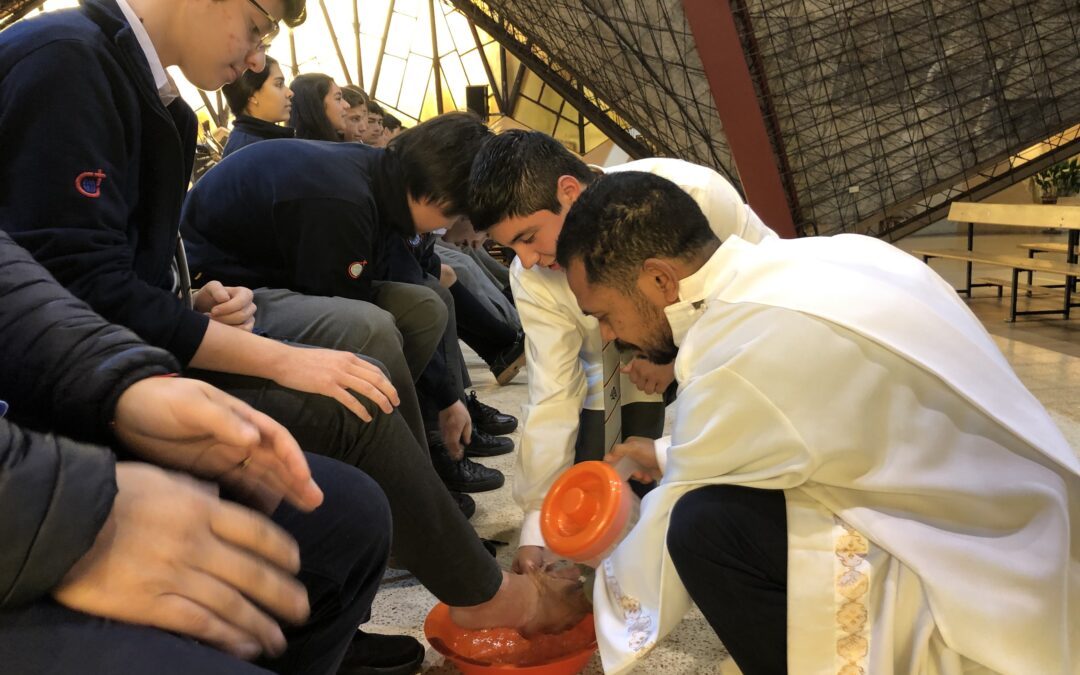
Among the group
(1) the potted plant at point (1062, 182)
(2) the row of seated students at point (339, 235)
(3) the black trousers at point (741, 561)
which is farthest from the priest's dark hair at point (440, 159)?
(1) the potted plant at point (1062, 182)

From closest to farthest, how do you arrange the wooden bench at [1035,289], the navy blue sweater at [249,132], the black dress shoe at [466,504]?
the black dress shoe at [466,504] → the navy blue sweater at [249,132] → the wooden bench at [1035,289]

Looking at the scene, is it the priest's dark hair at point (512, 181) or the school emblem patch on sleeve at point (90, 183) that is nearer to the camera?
the school emblem patch on sleeve at point (90, 183)

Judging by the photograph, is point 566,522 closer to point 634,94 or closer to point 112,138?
point 112,138

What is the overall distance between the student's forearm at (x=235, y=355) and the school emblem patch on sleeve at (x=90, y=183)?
243 millimetres

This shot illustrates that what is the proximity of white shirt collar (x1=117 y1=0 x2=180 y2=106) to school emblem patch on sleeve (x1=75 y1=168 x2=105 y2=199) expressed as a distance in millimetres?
228

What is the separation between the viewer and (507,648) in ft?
Answer: 5.12

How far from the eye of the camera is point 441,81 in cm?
1600

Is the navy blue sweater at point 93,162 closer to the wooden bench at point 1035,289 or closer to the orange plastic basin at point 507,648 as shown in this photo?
the orange plastic basin at point 507,648

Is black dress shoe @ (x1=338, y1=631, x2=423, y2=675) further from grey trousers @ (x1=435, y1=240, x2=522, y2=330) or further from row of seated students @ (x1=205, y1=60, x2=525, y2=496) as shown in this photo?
grey trousers @ (x1=435, y1=240, x2=522, y2=330)

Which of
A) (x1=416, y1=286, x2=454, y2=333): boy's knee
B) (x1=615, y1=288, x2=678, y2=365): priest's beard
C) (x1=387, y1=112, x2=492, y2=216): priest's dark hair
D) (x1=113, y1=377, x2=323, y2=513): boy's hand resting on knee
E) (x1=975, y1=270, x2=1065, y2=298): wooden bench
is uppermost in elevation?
(x1=113, y1=377, x2=323, y2=513): boy's hand resting on knee

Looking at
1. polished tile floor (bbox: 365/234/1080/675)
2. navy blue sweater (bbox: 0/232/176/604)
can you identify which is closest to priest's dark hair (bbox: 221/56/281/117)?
polished tile floor (bbox: 365/234/1080/675)

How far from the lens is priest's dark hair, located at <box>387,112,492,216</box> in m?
2.14

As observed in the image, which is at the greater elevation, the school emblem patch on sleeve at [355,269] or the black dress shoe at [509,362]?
the school emblem patch on sleeve at [355,269]

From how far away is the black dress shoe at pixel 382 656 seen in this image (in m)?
1.50
